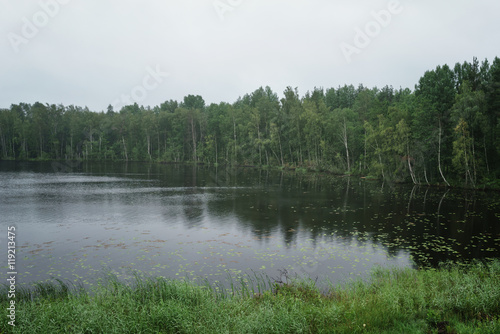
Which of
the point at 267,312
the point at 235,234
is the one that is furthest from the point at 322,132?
the point at 267,312

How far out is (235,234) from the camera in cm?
1980

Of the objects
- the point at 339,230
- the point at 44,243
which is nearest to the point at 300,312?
the point at 339,230

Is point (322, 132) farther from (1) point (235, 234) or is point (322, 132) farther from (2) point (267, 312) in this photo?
(2) point (267, 312)

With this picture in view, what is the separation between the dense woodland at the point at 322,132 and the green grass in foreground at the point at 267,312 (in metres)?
35.8

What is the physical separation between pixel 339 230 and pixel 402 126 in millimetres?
32181

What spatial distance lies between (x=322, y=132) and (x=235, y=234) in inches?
2284

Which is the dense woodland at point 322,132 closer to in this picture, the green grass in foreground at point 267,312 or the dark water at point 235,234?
the dark water at point 235,234

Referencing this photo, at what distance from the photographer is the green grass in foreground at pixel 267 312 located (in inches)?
300

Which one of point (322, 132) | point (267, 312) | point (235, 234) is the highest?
point (322, 132)

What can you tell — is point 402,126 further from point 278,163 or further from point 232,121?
point 232,121

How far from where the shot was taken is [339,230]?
A: 21.0 metres

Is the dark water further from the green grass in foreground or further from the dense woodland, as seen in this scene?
the dense woodland

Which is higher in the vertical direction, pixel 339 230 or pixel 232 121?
pixel 232 121

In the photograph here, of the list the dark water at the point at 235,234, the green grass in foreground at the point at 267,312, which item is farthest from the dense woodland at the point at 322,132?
the green grass in foreground at the point at 267,312
